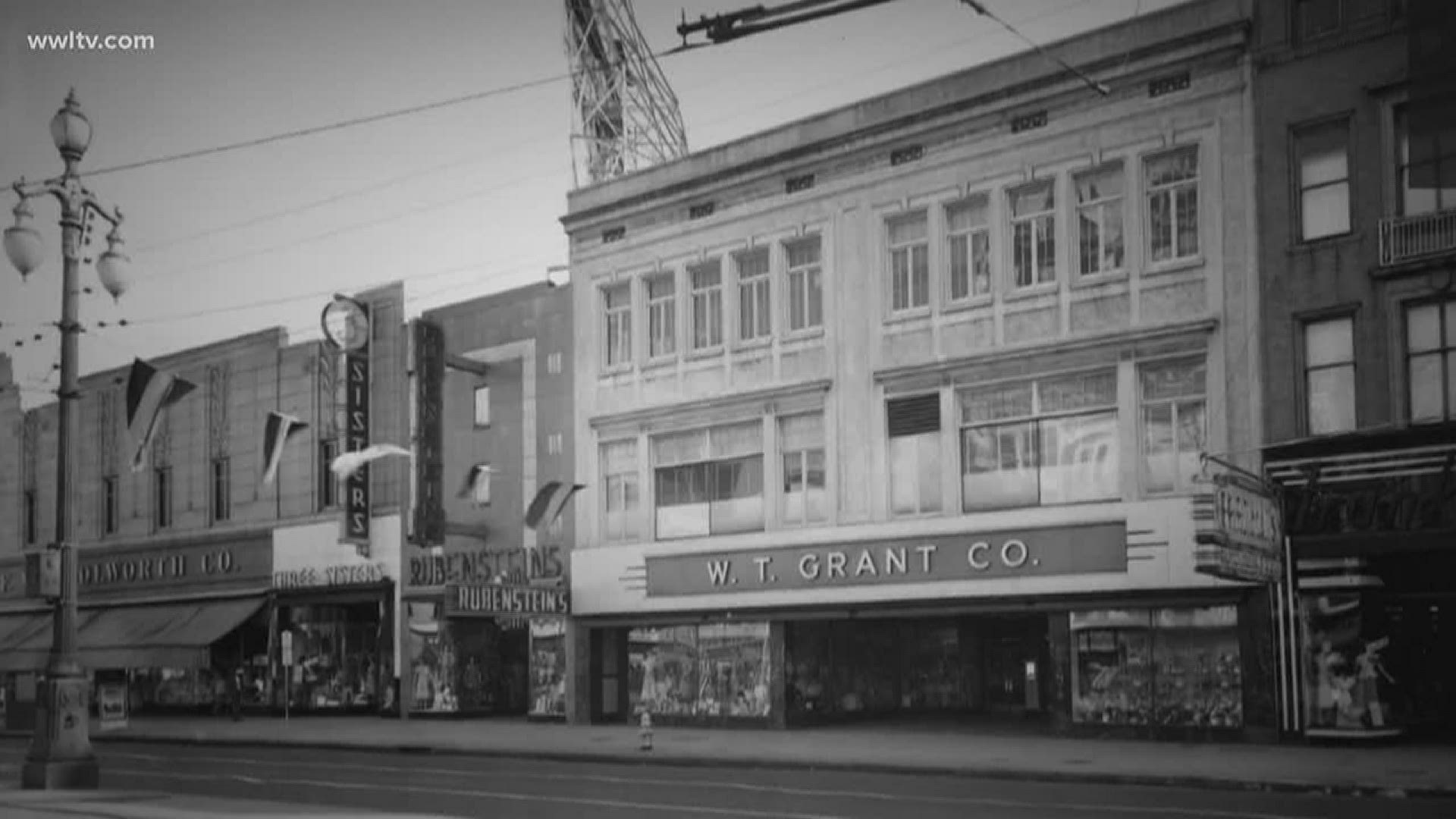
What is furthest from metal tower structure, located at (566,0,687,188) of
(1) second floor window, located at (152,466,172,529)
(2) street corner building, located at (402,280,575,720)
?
(1) second floor window, located at (152,466,172,529)

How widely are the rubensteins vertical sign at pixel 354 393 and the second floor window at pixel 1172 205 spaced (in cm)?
2356

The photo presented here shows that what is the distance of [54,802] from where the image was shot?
21.9 m

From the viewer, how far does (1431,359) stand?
94.7 feet

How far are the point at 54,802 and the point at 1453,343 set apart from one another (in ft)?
73.2

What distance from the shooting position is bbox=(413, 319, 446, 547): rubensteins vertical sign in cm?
4612

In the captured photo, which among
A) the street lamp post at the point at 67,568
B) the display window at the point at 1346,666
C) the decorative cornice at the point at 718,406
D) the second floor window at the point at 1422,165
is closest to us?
the street lamp post at the point at 67,568

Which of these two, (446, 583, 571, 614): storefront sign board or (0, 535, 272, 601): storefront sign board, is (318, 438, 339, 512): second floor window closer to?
(0, 535, 272, 601): storefront sign board

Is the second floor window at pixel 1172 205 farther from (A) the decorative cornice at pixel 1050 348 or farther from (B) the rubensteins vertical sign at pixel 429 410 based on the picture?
(B) the rubensteins vertical sign at pixel 429 410

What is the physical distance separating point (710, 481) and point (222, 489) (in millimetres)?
21204

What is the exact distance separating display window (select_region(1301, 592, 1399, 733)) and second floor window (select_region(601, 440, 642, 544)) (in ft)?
55.1

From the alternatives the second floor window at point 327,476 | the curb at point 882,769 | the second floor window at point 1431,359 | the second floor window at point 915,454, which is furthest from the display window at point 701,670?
the second floor window at point 1431,359

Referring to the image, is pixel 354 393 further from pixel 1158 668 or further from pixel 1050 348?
pixel 1158 668

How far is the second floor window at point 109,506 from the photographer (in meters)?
58.1

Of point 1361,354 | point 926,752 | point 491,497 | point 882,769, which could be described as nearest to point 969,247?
point 1361,354
